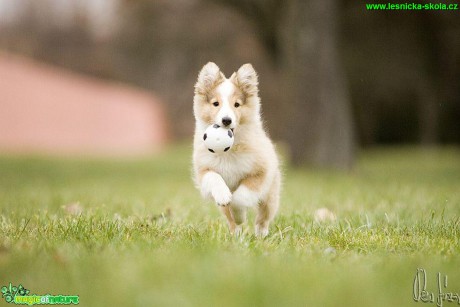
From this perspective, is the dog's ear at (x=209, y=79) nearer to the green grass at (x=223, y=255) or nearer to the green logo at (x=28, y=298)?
the green grass at (x=223, y=255)

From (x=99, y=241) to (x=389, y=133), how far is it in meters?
19.0

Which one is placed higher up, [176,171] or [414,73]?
Result: [414,73]

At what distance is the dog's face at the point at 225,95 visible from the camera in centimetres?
361

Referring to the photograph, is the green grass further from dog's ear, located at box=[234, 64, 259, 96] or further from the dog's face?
dog's ear, located at box=[234, 64, 259, 96]

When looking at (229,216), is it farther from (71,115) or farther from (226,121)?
(71,115)

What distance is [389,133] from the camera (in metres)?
20.9

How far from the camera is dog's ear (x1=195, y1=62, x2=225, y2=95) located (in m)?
3.76

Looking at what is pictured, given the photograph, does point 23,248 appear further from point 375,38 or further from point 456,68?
point 456,68

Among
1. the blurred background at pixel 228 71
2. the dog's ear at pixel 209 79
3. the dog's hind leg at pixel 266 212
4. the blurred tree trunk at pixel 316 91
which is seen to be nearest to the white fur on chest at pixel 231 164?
the dog's hind leg at pixel 266 212

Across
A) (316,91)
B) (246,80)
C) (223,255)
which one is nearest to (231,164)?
(246,80)

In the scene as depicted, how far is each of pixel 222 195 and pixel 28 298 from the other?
132 centimetres

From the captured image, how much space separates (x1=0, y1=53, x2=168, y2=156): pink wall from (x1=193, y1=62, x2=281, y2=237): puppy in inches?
520

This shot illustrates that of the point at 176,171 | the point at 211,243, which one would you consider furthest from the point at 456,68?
the point at 211,243

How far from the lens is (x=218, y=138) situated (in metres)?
3.39
